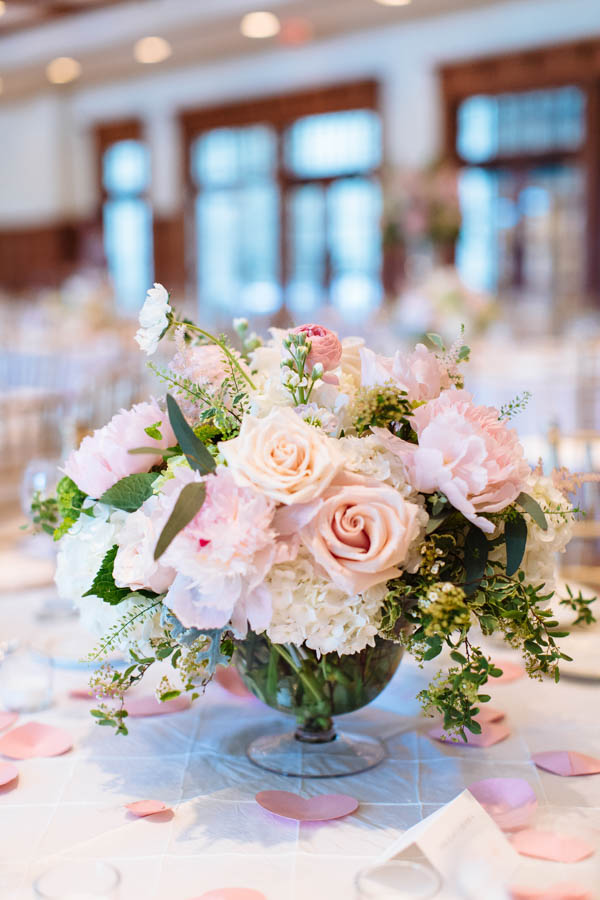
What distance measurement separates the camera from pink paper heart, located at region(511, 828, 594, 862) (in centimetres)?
93

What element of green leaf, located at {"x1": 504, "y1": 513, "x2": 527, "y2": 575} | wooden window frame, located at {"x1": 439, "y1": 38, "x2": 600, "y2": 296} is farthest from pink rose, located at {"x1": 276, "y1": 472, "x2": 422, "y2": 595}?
wooden window frame, located at {"x1": 439, "y1": 38, "x2": 600, "y2": 296}

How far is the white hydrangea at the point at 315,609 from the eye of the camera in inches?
37.7

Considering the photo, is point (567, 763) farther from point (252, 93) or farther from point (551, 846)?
point (252, 93)

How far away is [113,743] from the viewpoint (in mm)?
1218

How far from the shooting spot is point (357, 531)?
948 millimetres

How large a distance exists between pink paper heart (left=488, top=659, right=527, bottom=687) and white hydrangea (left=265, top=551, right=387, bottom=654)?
50 cm

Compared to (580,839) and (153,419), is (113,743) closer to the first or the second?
(153,419)

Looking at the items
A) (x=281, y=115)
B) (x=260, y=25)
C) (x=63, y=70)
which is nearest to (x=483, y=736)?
(x=260, y=25)

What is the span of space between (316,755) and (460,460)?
0.43 meters

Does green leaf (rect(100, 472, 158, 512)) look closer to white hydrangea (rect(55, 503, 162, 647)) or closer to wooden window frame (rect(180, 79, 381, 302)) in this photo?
white hydrangea (rect(55, 503, 162, 647))

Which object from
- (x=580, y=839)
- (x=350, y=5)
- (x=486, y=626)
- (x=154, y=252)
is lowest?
(x=580, y=839)

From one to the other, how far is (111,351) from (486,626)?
5580mm

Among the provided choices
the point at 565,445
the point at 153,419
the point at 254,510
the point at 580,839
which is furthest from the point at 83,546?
the point at 565,445

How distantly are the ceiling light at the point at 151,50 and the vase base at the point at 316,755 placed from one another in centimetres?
862
